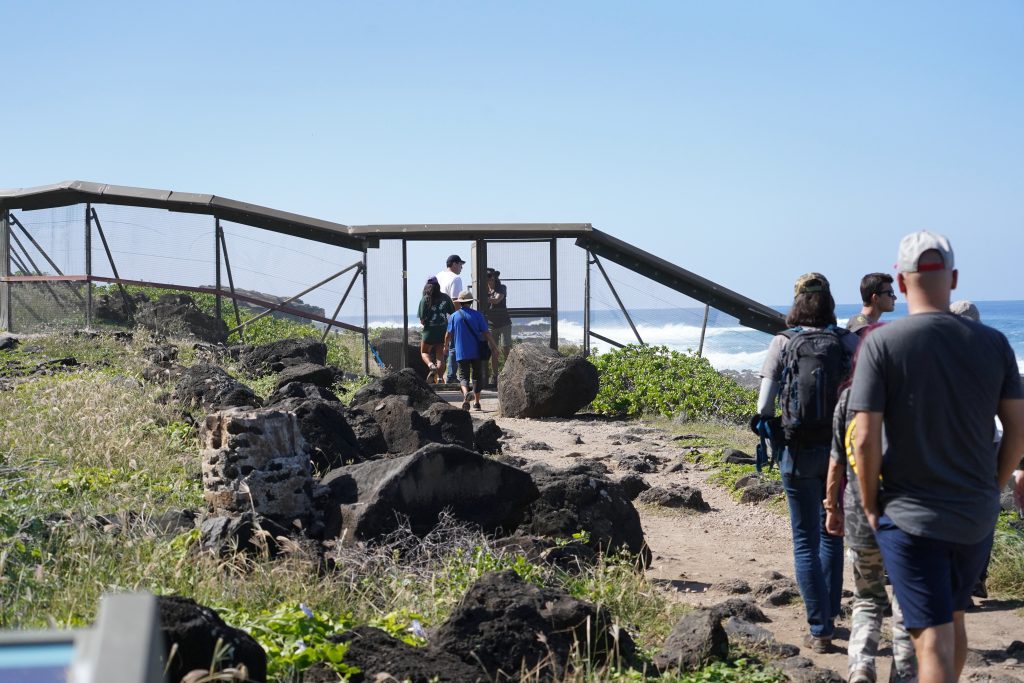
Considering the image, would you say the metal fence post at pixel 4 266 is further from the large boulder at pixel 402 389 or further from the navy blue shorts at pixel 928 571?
A: the navy blue shorts at pixel 928 571

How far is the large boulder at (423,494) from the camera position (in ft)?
20.3

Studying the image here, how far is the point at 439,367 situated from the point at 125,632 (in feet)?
53.1

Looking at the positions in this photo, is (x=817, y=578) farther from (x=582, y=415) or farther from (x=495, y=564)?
(x=582, y=415)

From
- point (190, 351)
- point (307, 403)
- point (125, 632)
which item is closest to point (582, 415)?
point (190, 351)

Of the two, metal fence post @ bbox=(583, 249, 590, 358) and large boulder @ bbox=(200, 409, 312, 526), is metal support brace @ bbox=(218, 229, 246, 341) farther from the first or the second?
large boulder @ bbox=(200, 409, 312, 526)

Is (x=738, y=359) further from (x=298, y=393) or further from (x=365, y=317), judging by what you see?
(x=298, y=393)

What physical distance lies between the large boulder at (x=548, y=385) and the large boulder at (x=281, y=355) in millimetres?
3130

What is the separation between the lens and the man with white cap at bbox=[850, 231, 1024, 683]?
3580mm

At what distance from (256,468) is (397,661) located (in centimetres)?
320

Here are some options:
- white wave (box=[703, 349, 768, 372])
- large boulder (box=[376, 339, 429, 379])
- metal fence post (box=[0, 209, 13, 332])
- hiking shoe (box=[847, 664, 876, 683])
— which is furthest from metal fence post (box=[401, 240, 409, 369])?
white wave (box=[703, 349, 768, 372])

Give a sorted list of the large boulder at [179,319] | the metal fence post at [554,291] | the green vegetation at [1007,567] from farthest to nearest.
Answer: the large boulder at [179,319]
the metal fence post at [554,291]
the green vegetation at [1007,567]

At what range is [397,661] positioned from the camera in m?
3.96

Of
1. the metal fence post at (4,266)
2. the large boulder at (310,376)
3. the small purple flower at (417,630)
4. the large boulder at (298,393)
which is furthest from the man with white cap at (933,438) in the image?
the metal fence post at (4,266)

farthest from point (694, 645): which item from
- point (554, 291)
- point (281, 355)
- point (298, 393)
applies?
point (554, 291)
